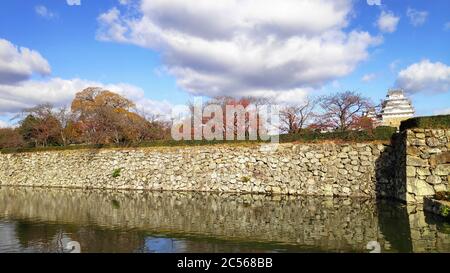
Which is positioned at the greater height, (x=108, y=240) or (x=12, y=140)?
(x=12, y=140)

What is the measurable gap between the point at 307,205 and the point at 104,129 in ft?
62.7

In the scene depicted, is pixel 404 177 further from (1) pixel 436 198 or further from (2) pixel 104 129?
(2) pixel 104 129

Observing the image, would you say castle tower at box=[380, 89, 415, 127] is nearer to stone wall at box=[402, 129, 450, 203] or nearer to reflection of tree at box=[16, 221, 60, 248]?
stone wall at box=[402, 129, 450, 203]

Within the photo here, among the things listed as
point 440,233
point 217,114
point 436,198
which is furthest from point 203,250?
point 217,114

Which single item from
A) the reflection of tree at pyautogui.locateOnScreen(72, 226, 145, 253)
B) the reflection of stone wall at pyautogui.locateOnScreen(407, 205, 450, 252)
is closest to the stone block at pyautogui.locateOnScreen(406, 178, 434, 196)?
the reflection of stone wall at pyautogui.locateOnScreen(407, 205, 450, 252)

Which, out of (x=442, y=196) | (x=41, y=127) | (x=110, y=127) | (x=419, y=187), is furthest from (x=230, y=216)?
(x=41, y=127)

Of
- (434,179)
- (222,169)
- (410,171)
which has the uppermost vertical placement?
(410,171)

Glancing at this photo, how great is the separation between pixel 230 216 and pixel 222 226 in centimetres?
182

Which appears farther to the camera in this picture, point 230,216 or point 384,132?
point 384,132

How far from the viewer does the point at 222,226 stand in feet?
34.7

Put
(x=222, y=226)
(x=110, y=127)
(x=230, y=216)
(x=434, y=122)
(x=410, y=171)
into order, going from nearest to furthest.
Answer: (x=222, y=226) < (x=230, y=216) < (x=410, y=171) < (x=434, y=122) < (x=110, y=127)

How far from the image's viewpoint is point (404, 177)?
1480 centimetres

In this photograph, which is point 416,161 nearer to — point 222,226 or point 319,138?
point 319,138
